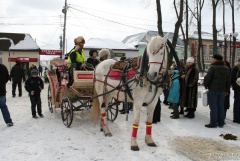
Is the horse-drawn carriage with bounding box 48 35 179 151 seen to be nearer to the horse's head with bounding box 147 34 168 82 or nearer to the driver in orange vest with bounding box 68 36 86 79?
the horse's head with bounding box 147 34 168 82

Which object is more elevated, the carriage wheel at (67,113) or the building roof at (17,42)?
the building roof at (17,42)

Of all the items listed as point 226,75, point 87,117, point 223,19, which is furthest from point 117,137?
point 223,19

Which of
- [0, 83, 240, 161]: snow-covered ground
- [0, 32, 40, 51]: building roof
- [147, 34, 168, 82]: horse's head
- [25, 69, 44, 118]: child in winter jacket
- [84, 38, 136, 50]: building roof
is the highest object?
[0, 32, 40, 51]: building roof

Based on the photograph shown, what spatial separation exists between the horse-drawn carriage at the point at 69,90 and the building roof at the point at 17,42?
29173 millimetres

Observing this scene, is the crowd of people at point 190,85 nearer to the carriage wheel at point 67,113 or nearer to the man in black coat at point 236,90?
the man in black coat at point 236,90

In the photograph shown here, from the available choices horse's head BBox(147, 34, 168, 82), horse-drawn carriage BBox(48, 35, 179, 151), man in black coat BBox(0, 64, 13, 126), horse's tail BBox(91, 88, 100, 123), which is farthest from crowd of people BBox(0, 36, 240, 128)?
horse's head BBox(147, 34, 168, 82)

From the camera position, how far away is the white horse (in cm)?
419

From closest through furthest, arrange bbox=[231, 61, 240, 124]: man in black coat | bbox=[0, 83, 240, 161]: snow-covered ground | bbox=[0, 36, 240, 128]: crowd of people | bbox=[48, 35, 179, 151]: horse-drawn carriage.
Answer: bbox=[48, 35, 179, 151]: horse-drawn carriage, bbox=[0, 83, 240, 161]: snow-covered ground, bbox=[0, 36, 240, 128]: crowd of people, bbox=[231, 61, 240, 124]: man in black coat

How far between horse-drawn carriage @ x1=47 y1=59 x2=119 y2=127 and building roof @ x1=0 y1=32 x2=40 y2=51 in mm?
29173

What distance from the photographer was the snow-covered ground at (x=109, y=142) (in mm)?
4391

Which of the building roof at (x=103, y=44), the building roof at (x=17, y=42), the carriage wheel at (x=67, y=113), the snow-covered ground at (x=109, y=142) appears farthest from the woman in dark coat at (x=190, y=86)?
the building roof at (x=17, y=42)

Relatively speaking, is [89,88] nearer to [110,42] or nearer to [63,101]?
[63,101]

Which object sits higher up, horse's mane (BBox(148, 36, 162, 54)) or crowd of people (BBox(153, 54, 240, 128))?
horse's mane (BBox(148, 36, 162, 54))

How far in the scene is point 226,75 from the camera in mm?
6285
